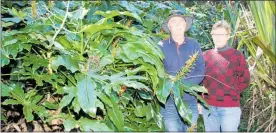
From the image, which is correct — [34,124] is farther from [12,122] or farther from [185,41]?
[185,41]

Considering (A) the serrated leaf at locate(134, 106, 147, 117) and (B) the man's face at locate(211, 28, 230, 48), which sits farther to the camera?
(B) the man's face at locate(211, 28, 230, 48)

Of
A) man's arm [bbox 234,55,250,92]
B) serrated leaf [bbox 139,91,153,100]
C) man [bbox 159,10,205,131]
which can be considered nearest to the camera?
serrated leaf [bbox 139,91,153,100]

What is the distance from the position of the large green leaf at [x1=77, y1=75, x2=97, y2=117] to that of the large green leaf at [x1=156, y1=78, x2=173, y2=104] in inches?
14.2

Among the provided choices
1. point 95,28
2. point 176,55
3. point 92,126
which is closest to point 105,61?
Result: point 95,28

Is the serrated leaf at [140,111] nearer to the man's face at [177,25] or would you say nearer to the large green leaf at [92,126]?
the large green leaf at [92,126]

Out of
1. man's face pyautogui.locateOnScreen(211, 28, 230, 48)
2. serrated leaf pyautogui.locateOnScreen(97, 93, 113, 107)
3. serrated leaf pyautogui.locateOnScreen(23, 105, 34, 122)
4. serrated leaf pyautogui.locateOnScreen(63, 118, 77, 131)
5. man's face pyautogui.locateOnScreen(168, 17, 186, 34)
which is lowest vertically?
serrated leaf pyautogui.locateOnScreen(63, 118, 77, 131)

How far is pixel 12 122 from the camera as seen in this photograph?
7.71 ft

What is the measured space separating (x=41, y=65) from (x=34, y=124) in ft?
1.56

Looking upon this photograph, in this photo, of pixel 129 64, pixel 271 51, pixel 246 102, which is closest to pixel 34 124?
pixel 129 64

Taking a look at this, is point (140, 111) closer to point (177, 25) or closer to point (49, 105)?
point (49, 105)

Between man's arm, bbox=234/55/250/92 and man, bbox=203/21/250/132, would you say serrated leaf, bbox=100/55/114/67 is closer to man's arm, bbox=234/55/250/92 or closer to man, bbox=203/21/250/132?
man, bbox=203/21/250/132

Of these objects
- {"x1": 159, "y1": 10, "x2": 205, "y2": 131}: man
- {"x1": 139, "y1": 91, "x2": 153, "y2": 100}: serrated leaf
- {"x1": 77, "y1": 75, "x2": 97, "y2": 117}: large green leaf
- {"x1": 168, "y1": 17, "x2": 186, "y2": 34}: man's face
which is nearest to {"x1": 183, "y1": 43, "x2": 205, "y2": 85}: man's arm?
{"x1": 159, "y1": 10, "x2": 205, "y2": 131}: man

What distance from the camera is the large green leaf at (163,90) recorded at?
2.00 m

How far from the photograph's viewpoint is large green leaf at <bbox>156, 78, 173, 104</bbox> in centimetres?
200
